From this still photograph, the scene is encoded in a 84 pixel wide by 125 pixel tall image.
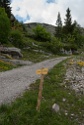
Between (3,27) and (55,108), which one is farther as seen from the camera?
(3,27)

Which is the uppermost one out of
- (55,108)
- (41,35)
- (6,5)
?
(6,5)

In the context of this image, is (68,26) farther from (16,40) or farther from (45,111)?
(45,111)

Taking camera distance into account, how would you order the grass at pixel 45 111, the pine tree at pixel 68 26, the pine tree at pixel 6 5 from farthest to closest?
the pine tree at pixel 68 26 → the pine tree at pixel 6 5 → the grass at pixel 45 111

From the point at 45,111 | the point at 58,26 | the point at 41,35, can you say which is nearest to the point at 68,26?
the point at 58,26

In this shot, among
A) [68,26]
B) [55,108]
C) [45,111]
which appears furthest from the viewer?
[68,26]

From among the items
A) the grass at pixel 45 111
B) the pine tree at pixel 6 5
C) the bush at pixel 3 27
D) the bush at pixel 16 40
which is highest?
the pine tree at pixel 6 5

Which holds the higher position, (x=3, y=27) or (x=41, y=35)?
(x=3, y=27)

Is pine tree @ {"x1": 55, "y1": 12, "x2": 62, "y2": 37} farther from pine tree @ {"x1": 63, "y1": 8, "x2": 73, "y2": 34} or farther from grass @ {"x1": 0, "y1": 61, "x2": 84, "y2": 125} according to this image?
grass @ {"x1": 0, "y1": 61, "x2": 84, "y2": 125}

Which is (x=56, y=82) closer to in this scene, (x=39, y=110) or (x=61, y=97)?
(x=61, y=97)

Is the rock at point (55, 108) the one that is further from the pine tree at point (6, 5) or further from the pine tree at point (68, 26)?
the pine tree at point (68, 26)

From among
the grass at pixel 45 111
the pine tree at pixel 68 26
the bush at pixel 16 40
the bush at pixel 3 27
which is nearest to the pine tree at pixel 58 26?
the pine tree at pixel 68 26

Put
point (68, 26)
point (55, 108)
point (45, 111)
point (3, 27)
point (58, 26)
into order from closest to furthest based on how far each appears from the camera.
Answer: point (45, 111), point (55, 108), point (3, 27), point (68, 26), point (58, 26)

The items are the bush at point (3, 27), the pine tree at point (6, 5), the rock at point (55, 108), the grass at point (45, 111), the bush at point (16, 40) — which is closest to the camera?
the grass at point (45, 111)

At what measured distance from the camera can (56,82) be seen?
59.9 ft
